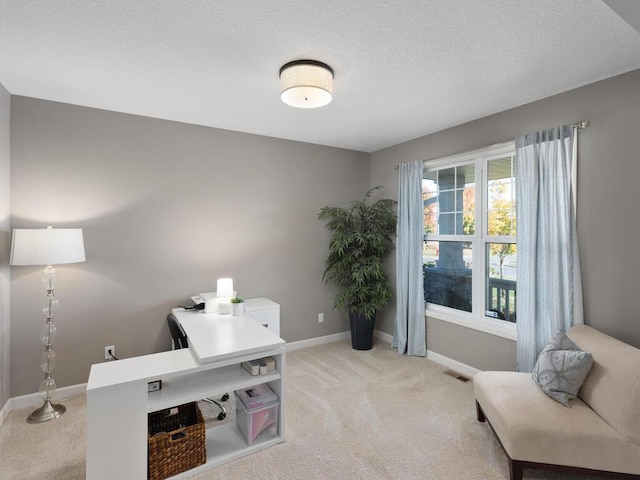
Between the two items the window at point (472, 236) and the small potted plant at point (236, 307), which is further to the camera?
the window at point (472, 236)

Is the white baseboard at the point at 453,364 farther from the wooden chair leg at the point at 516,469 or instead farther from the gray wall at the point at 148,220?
the wooden chair leg at the point at 516,469

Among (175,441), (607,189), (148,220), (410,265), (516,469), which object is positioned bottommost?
(516,469)

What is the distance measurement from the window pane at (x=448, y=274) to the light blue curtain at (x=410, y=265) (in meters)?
0.18

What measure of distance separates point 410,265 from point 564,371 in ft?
6.46

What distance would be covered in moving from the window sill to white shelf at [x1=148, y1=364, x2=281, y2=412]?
7.00ft

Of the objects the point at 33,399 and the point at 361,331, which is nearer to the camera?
the point at 33,399

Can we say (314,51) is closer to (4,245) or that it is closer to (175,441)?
(175,441)

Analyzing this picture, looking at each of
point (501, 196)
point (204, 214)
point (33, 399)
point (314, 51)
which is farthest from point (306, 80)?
point (33, 399)

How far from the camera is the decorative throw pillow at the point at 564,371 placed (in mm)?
2023

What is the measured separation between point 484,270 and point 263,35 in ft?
9.38

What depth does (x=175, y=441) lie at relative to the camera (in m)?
1.94

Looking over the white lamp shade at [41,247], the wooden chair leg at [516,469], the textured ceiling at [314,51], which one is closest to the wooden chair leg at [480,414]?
the wooden chair leg at [516,469]

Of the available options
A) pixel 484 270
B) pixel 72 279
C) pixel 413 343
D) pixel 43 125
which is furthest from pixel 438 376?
pixel 43 125

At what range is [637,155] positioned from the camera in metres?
2.27
